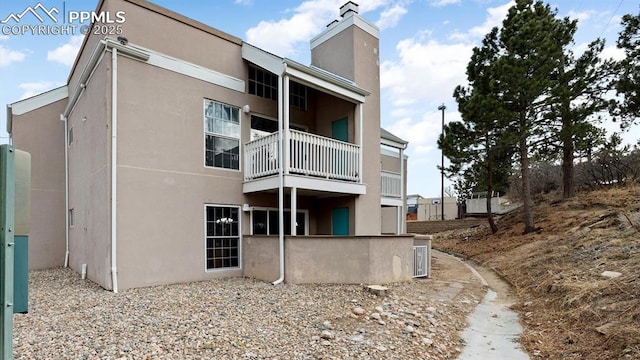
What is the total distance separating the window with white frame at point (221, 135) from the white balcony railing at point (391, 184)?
6943mm

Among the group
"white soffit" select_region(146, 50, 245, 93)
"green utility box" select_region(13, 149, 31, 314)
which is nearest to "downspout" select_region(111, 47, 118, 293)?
"white soffit" select_region(146, 50, 245, 93)

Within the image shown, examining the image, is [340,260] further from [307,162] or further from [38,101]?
[38,101]

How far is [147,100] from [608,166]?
68.5ft

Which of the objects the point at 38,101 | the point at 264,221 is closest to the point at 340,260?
the point at 264,221

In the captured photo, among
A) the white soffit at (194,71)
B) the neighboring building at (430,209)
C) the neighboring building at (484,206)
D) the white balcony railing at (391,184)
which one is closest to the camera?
the white soffit at (194,71)

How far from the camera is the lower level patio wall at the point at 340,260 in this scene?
848 cm

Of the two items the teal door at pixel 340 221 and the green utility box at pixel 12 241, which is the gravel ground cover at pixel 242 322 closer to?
the teal door at pixel 340 221

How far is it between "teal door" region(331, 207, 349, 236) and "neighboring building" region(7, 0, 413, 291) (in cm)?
4

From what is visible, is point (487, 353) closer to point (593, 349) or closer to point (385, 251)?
point (593, 349)

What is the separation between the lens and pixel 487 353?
5352 millimetres

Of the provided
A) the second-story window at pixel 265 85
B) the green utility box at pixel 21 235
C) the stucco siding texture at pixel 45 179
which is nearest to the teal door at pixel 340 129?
the second-story window at pixel 265 85

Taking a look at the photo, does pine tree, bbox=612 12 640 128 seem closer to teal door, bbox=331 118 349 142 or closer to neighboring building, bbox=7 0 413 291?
neighboring building, bbox=7 0 413 291

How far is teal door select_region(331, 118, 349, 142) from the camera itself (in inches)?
445

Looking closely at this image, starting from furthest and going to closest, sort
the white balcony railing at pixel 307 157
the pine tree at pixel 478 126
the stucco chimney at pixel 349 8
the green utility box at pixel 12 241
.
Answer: the pine tree at pixel 478 126 → the stucco chimney at pixel 349 8 → the white balcony railing at pixel 307 157 → the green utility box at pixel 12 241
